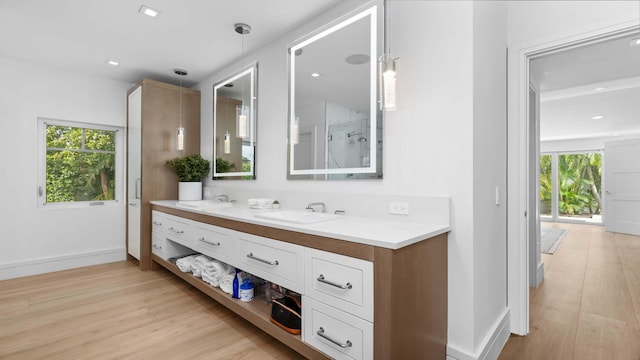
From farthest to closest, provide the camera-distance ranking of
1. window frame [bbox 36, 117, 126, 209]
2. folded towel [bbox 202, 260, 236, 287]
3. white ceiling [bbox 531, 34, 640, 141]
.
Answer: window frame [bbox 36, 117, 126, 209], white ceiling [bbox 531, 34, 640, 141], folded towel [bbox 202, 260, 236, 287]

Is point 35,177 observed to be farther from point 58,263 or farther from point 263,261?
point 263,261

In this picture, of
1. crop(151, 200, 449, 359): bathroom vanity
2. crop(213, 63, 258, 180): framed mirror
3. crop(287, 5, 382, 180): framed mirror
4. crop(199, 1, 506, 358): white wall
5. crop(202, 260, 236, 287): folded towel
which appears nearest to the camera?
crop(151, 200, 449, 359): bathroom vanity

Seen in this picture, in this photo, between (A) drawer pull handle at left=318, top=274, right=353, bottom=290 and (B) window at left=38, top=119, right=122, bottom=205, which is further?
(B) window at left=38, top=119, right=122, bottom=205

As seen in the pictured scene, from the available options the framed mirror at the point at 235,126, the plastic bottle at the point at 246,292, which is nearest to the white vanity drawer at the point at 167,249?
the framed mirror at the point at 235,126

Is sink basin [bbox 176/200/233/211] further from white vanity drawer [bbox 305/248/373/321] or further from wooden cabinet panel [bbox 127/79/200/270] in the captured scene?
white vanity drawer [bbox 305/248/373/321]

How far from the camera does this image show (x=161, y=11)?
2.42 metres

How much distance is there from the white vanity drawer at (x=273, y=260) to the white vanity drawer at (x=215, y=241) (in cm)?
11

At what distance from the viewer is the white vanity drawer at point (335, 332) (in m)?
1.38

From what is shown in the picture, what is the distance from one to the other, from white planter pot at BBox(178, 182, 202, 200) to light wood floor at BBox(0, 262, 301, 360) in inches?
36.8

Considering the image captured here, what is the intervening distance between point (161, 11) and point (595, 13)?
9.71 ft

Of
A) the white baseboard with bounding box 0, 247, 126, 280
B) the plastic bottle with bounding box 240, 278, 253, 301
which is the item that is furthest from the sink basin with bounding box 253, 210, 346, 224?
the white baseboard with bounding box 0, 247, 126, 280

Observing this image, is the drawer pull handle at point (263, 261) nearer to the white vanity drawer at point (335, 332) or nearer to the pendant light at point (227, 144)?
the white vanity drawer at point (335, 332)

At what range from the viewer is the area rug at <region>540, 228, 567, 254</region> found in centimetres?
482

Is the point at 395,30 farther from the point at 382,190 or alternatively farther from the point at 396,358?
the point at 396,358
